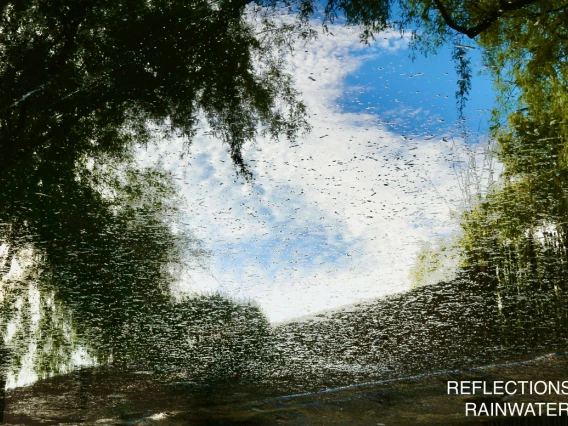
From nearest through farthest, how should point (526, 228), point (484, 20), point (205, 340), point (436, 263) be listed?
point (484, 20)
point (526, 228)
point (436, 263)
point (205, 340)

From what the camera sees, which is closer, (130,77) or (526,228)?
(130,77)

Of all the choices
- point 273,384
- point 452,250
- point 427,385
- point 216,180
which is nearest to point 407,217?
point 452,250

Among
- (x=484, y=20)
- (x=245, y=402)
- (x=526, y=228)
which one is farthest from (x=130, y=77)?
(x=245, y=402)

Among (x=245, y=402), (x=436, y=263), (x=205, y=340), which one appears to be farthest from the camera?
(x=245, y=402)

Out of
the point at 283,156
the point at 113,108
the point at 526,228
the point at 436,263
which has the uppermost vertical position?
the point at 113,108

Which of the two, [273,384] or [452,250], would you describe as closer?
[452,250]

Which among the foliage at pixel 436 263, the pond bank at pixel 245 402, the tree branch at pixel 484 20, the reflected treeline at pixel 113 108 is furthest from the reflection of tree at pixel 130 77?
the pond bank at pixel 245 402

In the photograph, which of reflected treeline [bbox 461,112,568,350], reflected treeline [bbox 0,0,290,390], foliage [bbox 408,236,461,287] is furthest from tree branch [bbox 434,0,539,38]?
foliage [bbox 408,236,461,287]

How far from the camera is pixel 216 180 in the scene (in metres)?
1.75

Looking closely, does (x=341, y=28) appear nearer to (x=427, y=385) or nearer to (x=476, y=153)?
(x=476, y=153)

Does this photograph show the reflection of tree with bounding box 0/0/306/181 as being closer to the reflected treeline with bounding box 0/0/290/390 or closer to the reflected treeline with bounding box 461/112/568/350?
the reflected treeline with bounding box 0/0/290/390

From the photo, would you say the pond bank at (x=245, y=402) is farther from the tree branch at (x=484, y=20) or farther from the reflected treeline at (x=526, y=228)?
the tree branch at (x=484, y=20)

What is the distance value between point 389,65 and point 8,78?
1.34 meters

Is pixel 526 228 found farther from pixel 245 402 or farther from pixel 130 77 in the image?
pixel 245 402
